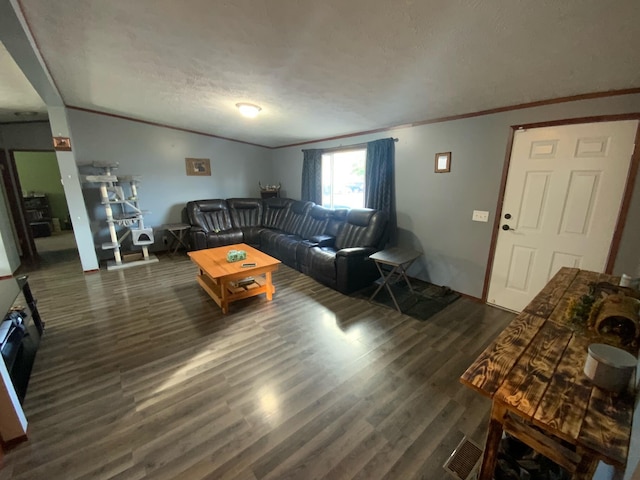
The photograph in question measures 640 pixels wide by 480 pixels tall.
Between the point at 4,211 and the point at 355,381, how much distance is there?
621 cm

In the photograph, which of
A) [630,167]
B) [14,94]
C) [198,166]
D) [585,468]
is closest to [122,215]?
[198,166]

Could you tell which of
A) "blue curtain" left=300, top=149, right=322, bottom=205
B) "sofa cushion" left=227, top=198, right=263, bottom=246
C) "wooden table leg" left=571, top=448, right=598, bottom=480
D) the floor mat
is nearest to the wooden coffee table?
the floor mat

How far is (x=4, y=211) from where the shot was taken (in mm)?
4262

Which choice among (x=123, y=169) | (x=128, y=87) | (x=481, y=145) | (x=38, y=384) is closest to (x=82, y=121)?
(x=123, y=169)

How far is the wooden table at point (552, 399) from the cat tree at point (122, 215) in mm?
4917

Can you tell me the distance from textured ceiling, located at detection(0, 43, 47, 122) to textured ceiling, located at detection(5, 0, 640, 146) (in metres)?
0.28

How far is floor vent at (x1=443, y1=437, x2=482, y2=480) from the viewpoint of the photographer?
1236 millimetres

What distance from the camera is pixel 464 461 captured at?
129cm

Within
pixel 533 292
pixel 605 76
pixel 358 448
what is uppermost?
pixel 605 76

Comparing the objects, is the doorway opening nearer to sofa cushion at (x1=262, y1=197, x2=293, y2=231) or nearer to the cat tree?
the cat tree

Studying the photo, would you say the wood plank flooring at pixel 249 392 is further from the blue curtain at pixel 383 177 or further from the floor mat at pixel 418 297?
the blue curtain at pixel 383 177

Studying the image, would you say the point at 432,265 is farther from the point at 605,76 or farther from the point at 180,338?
the point at 180,338

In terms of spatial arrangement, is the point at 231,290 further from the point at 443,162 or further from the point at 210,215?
the point at 443,162

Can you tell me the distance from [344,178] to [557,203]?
2957 millimetres
